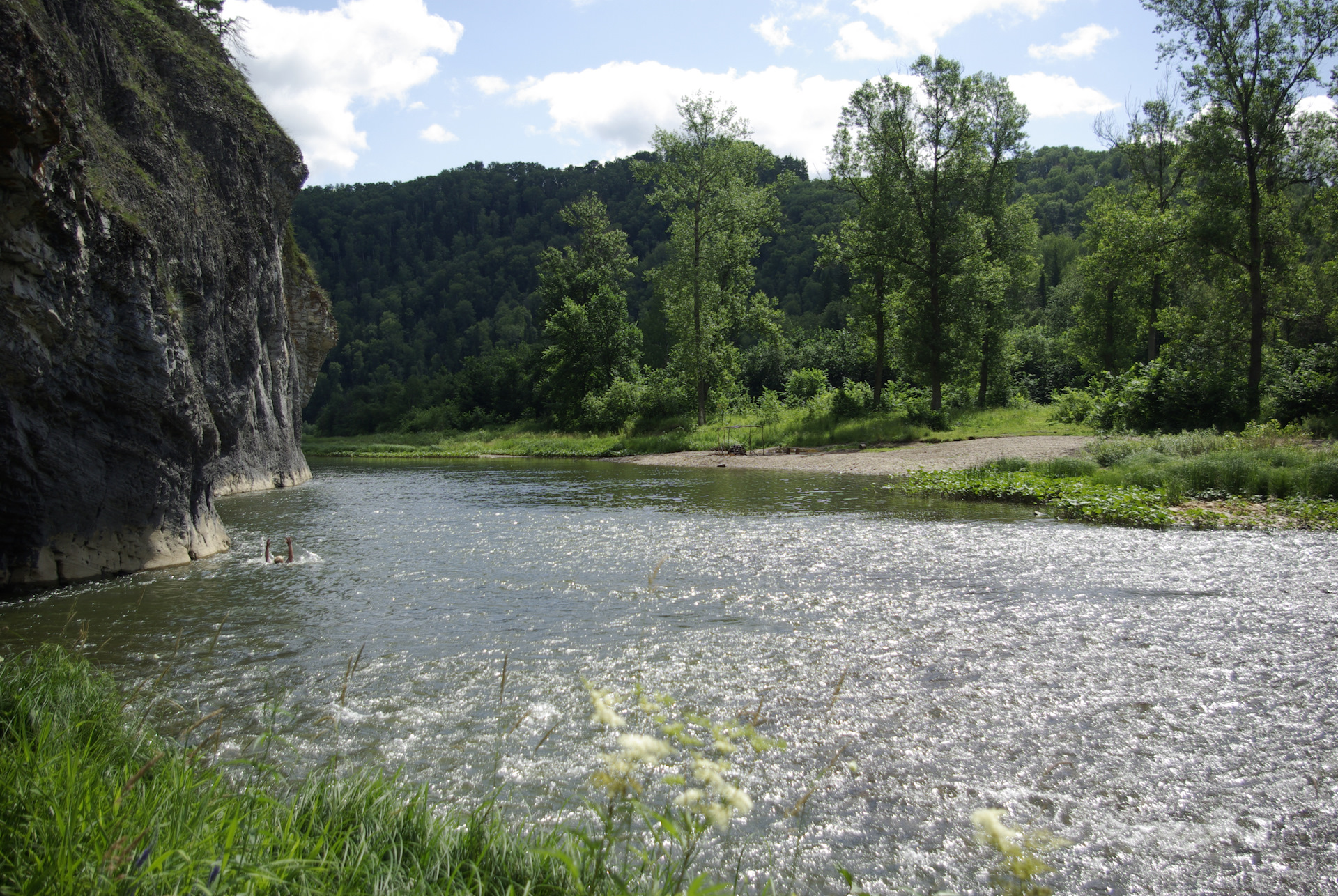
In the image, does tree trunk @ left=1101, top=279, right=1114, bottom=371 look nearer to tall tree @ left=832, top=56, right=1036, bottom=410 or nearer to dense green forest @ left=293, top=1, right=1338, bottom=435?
dense green forest @ left=293, top=1, right=1338, bottom=435

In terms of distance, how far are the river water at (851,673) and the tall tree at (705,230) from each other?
101 feet

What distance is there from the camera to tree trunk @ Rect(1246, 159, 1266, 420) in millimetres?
26469

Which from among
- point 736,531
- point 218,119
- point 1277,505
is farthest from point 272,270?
point 1277,505

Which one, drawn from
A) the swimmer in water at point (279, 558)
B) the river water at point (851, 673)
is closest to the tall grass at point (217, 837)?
the river water at point (851, 673)

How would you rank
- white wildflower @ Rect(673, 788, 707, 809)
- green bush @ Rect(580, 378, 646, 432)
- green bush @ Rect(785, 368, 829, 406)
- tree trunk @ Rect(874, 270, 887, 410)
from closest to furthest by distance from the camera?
1. white wildflower @ Rect(673, 788, 707, 809)
2. tree trunk @ Rect(874, 270, 887, 410)
3. green bush @ Rect(785, 368, 829, 406)
4. green bush @ Rect(580, 378, 646, 432)

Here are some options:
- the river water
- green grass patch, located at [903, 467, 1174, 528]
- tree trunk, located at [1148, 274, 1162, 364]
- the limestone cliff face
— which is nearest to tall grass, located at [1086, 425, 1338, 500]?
green grass patch, located at [903, 467, 1174, 528]

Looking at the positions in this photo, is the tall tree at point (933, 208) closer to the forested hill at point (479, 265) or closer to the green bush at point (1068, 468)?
the green bush at point (1068, 468)

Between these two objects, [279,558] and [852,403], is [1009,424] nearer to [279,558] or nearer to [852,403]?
[852,403]

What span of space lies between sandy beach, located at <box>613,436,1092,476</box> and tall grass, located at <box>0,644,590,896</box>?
20314 millimetres

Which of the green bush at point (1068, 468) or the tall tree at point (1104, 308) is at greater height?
the tall tree at point (1104, 308)

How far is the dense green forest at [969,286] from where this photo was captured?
1070 inches

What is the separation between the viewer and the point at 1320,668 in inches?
290

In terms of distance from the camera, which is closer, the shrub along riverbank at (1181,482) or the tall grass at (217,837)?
the tall grass at (217,837)

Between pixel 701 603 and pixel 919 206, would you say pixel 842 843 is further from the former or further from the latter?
pixel 919 206
